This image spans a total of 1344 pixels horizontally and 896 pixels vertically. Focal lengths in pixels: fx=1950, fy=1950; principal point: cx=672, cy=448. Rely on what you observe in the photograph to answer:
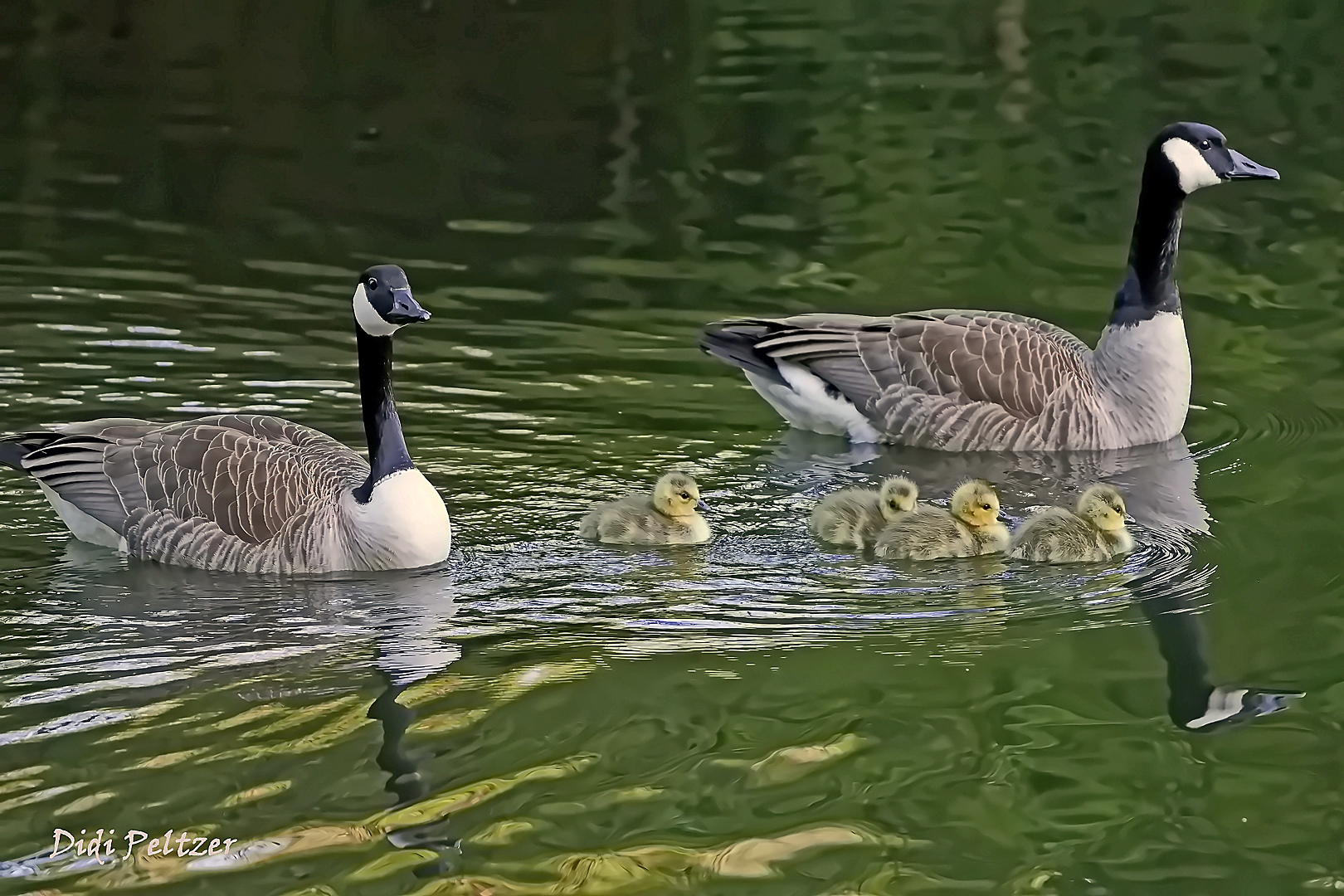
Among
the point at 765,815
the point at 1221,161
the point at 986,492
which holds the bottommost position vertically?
the point at 765,815

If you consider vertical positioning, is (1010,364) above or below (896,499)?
above

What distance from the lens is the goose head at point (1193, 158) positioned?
35.7ft

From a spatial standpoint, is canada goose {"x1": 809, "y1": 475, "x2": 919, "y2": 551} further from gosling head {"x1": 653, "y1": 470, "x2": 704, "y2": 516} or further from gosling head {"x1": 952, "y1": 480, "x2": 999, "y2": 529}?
gosling head {"x1": 653, "y1": 470, "x2": 704, "y2": 516}

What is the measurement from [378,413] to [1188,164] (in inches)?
199

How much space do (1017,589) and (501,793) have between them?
282cm

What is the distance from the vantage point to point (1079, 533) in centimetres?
843

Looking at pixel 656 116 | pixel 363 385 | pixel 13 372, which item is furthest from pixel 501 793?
pixel 656 116

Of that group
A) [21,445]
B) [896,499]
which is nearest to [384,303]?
[21,445]

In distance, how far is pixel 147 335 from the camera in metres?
12.1

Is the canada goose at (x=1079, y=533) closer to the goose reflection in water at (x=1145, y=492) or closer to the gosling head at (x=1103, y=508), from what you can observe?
the gosling head at (x=1103, y=508)

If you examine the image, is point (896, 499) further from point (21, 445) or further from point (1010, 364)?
point (21, 445)

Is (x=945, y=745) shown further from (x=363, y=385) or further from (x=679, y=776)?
(x=363, y=385)

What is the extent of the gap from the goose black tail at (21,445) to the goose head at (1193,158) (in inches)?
240

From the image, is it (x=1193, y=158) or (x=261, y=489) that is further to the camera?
(x=1193, y=158)
